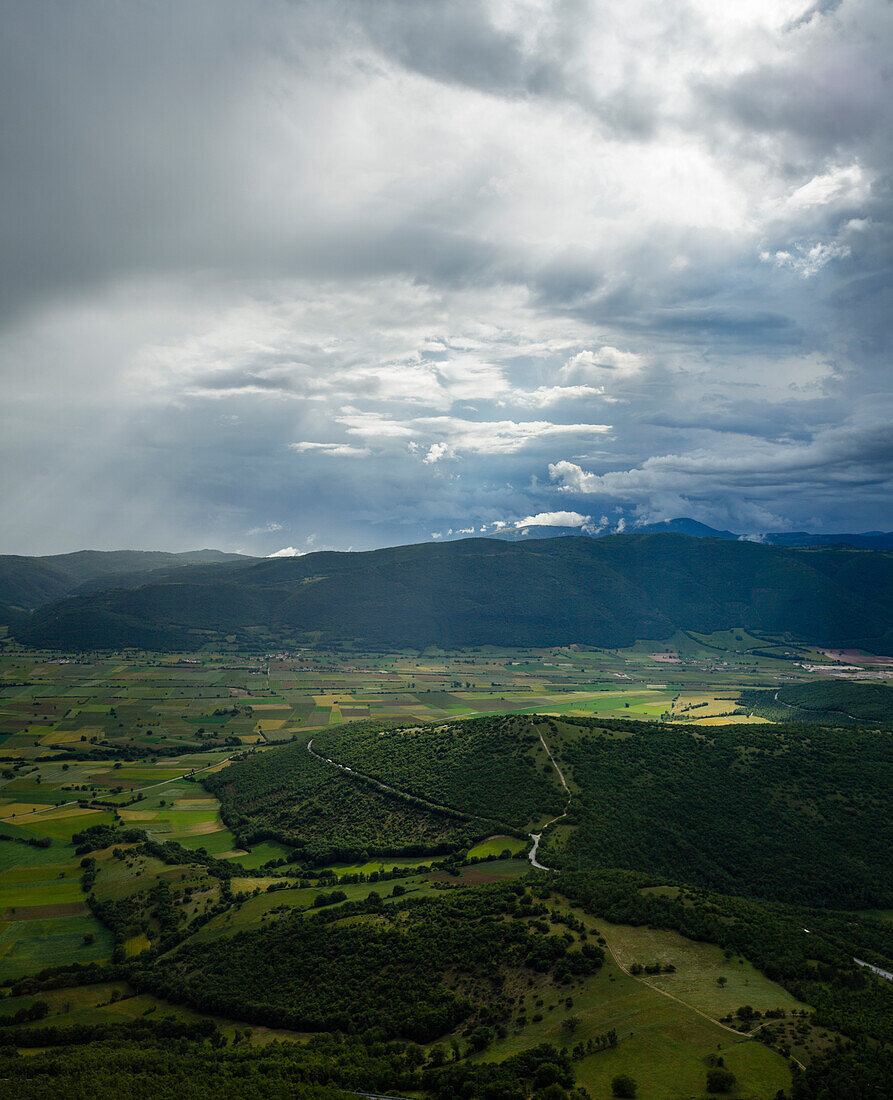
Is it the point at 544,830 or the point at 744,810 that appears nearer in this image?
the point at 544,830

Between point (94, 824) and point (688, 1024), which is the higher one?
point (688, 1024)

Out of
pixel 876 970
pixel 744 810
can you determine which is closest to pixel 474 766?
pixel 744 810

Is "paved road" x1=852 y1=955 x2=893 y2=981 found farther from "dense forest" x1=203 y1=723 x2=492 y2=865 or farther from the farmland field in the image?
"dense forest" x1=203 y1=723 x2=492 y2=865

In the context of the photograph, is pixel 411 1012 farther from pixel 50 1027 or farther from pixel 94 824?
pixel 94 824

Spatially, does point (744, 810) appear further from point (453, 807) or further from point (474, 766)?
point (453, 807)

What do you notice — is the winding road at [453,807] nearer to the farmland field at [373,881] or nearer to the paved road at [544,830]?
the paved road at [544,830]

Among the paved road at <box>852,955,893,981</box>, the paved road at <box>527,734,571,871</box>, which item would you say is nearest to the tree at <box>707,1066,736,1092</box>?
the paved road at <box>852,955,893,981</box>

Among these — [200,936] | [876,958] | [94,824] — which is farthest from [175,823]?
[876,958]

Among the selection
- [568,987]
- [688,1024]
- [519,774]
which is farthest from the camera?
[519,774]
